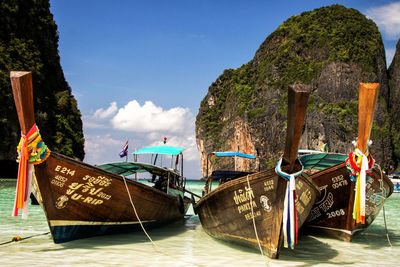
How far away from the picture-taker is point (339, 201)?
714 cm

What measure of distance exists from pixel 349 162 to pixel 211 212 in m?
2.76

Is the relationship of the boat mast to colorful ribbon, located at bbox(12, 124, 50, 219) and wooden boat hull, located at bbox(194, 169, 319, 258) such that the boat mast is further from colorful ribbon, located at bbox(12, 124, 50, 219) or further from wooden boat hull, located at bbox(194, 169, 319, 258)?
colorful ribbon, located at bbox(12, 124, 50, 219)

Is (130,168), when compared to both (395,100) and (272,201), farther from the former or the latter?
(395,100)

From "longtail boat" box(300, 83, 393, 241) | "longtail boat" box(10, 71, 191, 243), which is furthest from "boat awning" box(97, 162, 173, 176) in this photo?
"longtail boat" box(300, 83, 393, 241)

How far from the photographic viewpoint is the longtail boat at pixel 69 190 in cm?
487

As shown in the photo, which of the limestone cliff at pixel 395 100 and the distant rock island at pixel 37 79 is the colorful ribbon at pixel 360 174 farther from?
the limestone cliff at pixel 395 100

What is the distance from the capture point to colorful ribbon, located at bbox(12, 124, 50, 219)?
4828 mm

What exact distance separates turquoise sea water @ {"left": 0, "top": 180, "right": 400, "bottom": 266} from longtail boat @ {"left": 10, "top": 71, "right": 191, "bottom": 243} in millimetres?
359

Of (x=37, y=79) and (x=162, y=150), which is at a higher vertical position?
(x=37, y=79)

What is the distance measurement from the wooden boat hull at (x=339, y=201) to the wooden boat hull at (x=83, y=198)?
391cm

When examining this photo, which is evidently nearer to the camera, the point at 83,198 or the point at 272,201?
the point at 272,201

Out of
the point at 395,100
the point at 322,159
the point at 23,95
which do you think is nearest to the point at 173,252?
the point at 23,95

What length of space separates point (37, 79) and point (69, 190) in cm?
Result: 3439

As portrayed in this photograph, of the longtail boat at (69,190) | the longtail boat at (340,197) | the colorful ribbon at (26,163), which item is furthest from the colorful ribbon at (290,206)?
the colorful ribbon at (26,163)
